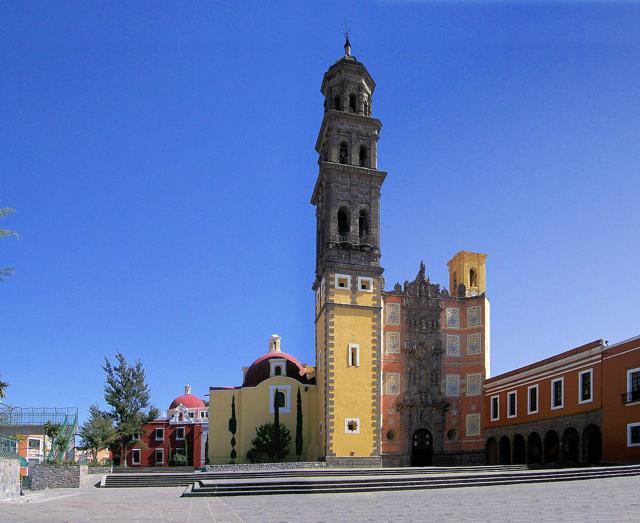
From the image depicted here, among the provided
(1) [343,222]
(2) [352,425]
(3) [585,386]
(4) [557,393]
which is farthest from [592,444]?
(1) [343,222]

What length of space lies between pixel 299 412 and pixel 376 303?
332 inches

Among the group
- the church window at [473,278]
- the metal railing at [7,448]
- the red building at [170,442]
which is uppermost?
the church window at [473,278]

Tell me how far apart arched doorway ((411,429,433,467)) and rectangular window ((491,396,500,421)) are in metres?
4.10

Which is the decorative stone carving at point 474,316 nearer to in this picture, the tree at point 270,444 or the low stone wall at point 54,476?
the tree at point 270,444

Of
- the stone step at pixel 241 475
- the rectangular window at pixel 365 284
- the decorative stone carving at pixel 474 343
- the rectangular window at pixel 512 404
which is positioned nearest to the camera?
the stone step at pixel 241 475

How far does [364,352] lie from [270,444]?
8078 mm

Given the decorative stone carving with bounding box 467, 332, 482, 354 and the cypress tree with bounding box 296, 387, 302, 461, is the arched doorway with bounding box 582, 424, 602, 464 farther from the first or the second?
the cypress tree with bounding box 296, 387, 302, 461

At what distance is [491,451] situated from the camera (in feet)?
139

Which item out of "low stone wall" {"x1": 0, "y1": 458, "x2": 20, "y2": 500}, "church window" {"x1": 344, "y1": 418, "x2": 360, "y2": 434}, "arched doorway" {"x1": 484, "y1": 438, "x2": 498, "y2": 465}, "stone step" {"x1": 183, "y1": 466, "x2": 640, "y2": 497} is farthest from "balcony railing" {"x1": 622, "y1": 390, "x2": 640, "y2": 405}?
"low stone wall" {"x1": 0, "y1": 458, "x2": 20, "y2": 500}

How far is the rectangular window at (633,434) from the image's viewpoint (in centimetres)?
2885

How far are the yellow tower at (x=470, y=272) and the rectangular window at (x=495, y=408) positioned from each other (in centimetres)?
758

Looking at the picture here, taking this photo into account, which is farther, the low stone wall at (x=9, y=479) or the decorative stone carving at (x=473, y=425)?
the decorative stone carving at (x=473, y=425)

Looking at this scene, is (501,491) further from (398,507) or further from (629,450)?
(629,450)

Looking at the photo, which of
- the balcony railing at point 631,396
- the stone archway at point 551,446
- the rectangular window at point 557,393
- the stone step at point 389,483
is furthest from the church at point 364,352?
the stone step at point 389,483
